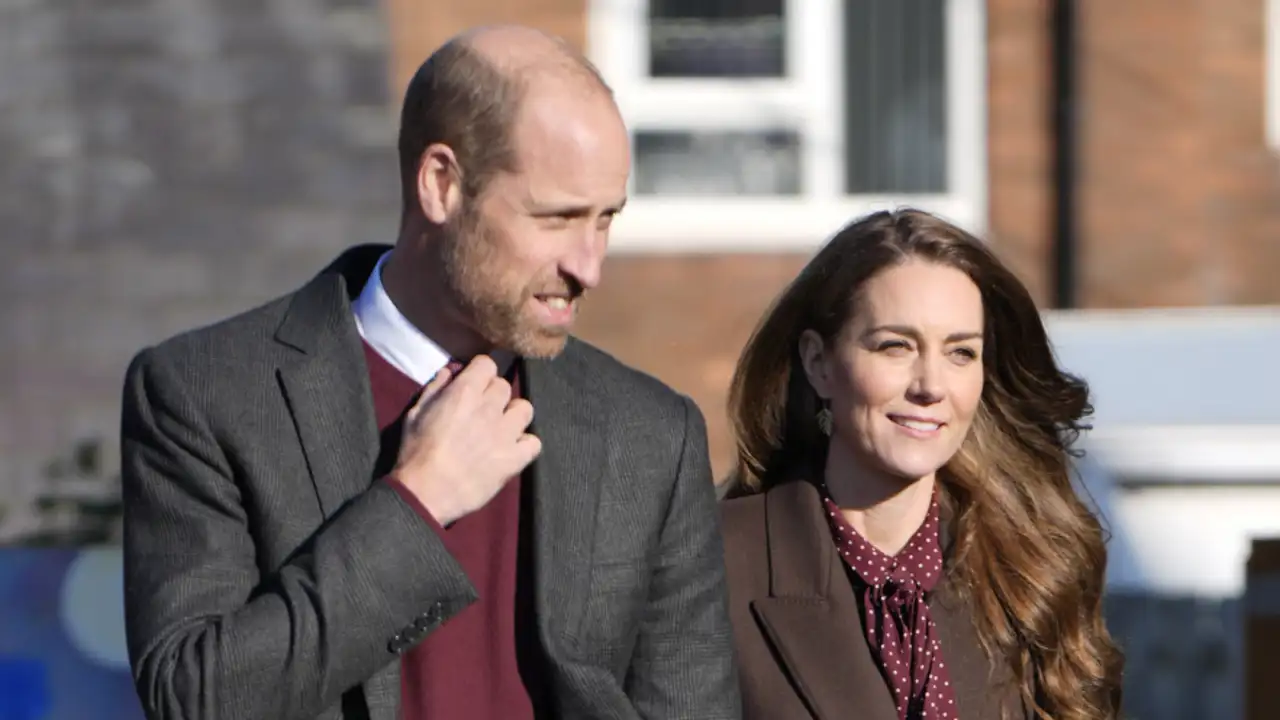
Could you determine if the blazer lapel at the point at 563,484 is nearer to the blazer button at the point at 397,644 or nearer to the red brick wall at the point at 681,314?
the blazer button at the point at 397,644

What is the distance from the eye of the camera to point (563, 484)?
96.0 inches

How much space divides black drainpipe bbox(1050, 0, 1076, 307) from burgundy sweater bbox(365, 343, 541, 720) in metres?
4.90

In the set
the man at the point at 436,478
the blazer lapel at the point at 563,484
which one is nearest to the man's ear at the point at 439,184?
the man at the point at 436,478

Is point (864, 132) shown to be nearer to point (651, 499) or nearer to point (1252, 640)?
point (1252, 640)

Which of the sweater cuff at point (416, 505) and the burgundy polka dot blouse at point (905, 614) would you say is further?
the burgundy polka dot blouse at point (905, 614)

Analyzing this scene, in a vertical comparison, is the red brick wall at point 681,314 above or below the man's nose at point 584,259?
below

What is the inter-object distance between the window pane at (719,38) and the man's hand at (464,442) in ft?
16.3

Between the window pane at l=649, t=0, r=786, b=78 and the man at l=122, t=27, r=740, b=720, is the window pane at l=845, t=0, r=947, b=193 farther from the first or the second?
the man at l=122, t=27, r=740, b=720

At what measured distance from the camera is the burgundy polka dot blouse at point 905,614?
3080 mm

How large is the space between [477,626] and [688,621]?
0.31 metres

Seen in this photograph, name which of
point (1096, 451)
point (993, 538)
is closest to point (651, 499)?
point (993, 538)

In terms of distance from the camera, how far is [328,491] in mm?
2301

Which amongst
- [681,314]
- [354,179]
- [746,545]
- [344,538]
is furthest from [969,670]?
[354,179]

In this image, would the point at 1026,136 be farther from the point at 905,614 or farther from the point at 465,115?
the point at 465,115
